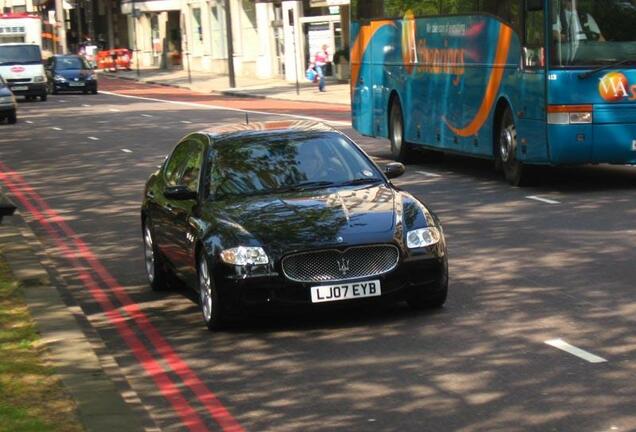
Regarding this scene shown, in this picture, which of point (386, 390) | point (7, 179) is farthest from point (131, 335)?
point (7, 179)

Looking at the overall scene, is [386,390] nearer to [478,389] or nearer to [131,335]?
[478,389]

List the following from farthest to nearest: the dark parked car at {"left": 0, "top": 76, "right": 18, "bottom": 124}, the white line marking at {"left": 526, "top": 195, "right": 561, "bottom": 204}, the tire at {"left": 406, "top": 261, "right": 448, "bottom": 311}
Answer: the dark parked car at {"left": 0, "top": 76, "right": 18, "bottom": 124} < the white line marking at {"left": 526, "top": 195, "right": 561, "bottom": 204} < the tire at {"left": 406, "top": 261, "right": 448, "bottom": 311}

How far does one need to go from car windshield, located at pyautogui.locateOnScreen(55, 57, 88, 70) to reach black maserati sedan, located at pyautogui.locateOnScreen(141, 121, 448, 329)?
5147 cm

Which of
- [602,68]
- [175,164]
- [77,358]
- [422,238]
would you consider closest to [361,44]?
[602,68]

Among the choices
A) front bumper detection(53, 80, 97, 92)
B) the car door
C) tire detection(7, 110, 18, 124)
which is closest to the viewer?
the car door

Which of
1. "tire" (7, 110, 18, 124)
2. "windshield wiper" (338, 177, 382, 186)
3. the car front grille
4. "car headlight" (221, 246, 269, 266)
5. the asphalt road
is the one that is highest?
"windshield wiper" (338, 177, 382, 186)

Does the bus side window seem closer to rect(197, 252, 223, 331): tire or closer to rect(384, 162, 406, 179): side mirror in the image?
rect(384, 162, 406, 179): side mirror

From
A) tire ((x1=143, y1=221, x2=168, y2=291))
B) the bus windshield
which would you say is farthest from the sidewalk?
tire ((x1=143, y1=221, x2=168, y2=291))

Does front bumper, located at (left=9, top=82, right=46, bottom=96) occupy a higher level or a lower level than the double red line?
lower

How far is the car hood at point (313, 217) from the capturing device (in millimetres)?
10648

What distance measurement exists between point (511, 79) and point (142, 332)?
916 centimetres

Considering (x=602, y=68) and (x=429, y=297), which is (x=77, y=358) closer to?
(x=429, y=297)

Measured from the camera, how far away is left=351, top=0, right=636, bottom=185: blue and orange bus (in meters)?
18.0

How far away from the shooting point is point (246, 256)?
1063 cm
